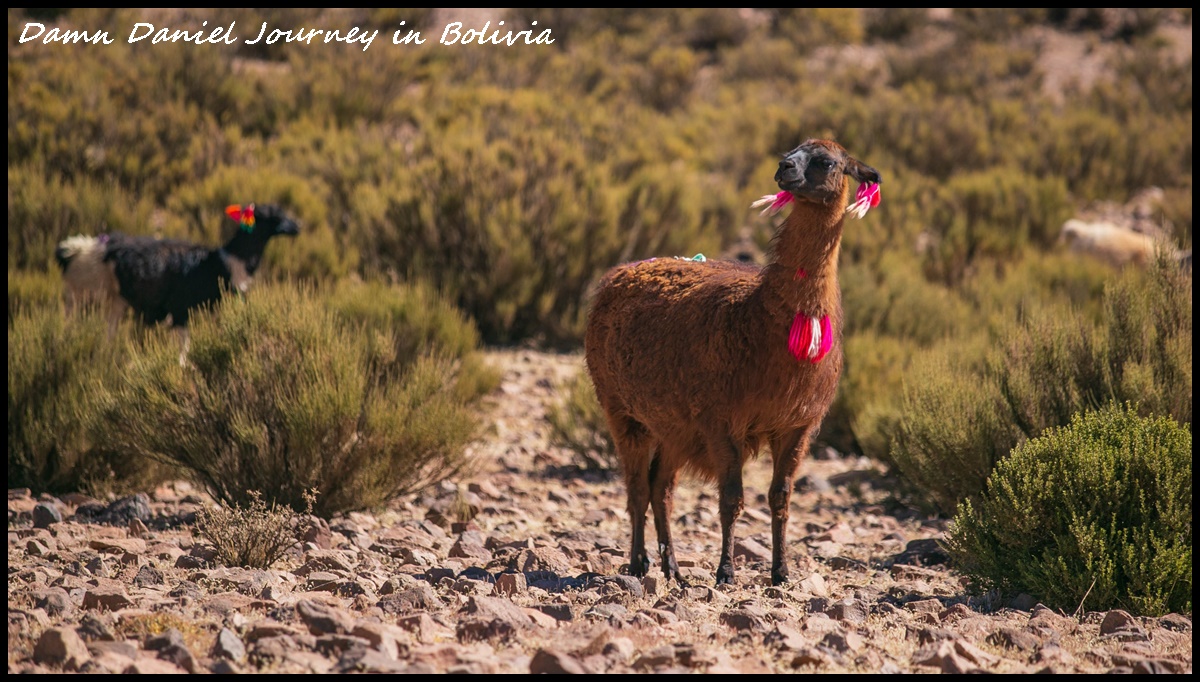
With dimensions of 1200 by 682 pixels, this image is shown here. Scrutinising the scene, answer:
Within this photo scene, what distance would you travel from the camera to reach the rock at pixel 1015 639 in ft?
14.5

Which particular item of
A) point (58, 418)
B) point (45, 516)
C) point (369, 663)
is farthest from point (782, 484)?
point (58, 418)

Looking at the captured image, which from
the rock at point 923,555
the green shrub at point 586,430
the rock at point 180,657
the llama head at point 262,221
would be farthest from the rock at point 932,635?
the llama head at point 262,221

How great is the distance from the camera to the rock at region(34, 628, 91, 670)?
376 centimetres

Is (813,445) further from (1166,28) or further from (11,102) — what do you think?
(1166,28)

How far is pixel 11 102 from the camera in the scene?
14.4m

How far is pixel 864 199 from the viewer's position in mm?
5156

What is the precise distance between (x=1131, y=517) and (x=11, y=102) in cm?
1364

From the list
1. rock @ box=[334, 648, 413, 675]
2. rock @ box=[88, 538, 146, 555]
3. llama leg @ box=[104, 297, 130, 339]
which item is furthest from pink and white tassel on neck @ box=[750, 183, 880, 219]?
llama leg @ box=[104, 297, 130, 339]

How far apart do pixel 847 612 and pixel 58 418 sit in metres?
4.90

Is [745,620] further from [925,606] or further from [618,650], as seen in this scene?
[925,606]

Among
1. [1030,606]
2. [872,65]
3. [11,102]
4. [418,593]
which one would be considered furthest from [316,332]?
[872,65]

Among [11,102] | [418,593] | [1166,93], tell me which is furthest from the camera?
[1166,93]

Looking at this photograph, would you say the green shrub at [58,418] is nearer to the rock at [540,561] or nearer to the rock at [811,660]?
the rock at [540,561]

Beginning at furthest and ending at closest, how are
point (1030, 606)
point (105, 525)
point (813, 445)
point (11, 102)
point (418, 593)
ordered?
point (11, 102) → point (813, 445) → point (105, 525) → point (1030, 606) → point (418, 593)
